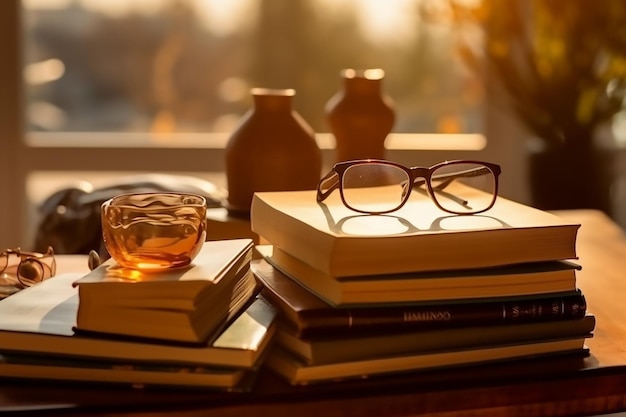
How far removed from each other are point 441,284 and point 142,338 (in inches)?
9.5

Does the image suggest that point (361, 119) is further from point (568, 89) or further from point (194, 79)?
point (194, 79)

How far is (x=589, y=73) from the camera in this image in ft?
7.50

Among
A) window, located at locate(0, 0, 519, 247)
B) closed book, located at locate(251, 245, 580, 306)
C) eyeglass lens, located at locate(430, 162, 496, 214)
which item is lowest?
window, located at locate(0, 0, 519, 247)

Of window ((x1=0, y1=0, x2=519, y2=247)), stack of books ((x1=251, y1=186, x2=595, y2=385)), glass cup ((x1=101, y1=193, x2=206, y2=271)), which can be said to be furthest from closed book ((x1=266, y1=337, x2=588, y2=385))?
window ((x1=0, y1=0, x2=519, y2=247))

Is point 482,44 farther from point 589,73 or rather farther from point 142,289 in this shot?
point 142,289

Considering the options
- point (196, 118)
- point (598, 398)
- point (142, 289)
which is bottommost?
point (196, 118)

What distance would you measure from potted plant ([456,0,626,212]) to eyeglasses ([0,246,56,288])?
1571 mm

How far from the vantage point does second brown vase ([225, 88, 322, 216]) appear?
1.12 m

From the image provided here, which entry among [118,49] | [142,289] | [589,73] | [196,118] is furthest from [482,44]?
[142,289]

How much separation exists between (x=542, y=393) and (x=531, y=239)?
0.13m

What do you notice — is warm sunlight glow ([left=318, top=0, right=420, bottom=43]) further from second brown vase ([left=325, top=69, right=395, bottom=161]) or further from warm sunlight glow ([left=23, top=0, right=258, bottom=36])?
second brown vase ([left=325, top=69, right=395, bottom=161])

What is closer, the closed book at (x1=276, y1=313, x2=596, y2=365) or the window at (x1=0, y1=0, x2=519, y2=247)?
the closed book at (x1=276, y1=313, x2=596, y2=365)

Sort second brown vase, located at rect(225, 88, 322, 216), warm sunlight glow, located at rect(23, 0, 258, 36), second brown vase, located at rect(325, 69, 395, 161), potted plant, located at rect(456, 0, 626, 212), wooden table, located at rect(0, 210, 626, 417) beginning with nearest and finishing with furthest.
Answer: wooden table, located at rect(0, 210, 626, 417), second brown vase, located at rect(225, 88, 322, 216), second brown vase, located at rect(325, 69, 395, 161), potted plant, located at rect(456, 0, 626, 212), warm sunlight glow, located at rect(23, 0, 258, 36)

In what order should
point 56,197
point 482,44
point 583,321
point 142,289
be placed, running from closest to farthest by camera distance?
1. point 142,289
2. point 583,321
3. point 56,197
4. point 482,44
